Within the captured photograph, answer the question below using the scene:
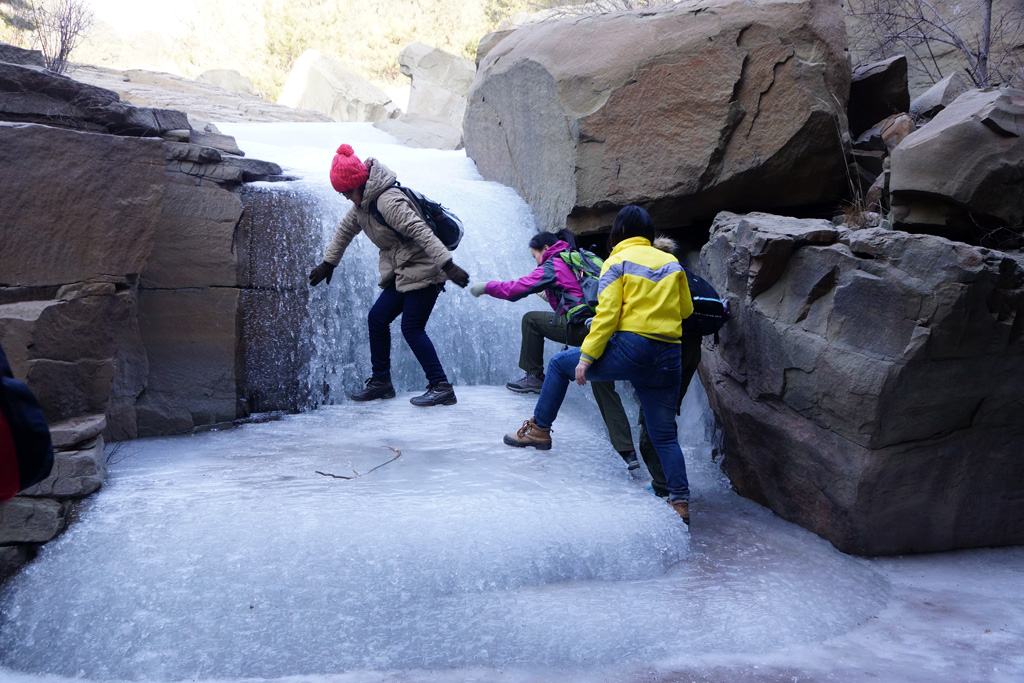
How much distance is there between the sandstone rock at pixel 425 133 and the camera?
1196 centimetres

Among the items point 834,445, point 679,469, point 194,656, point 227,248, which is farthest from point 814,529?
point 227,248

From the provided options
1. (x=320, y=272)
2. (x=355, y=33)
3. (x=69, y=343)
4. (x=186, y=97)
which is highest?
(x=355, y=33)

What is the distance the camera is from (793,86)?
5.80m

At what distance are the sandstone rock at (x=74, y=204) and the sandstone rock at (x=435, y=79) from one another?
10891 millimetres

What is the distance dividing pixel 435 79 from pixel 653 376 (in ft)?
42.8

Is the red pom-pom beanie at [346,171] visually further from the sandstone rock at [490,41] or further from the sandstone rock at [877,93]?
the sandstone rock at [490,41]

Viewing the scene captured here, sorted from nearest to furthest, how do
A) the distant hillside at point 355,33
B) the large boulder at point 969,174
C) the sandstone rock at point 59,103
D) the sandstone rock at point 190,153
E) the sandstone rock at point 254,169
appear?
the sandstone rock at point 59,103, the large boulder at point 969,174, the sandstone rock at point 190,153, the sandstone rock at point 254,169, the distant hillside at point 355,33

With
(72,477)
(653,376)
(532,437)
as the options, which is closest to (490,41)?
(532,437)

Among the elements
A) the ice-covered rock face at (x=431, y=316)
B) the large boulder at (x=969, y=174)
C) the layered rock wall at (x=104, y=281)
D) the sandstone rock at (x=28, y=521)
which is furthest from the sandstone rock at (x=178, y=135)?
the large boulder at (x=969, y=174)

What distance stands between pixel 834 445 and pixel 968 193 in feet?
5.55

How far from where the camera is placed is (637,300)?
356cm

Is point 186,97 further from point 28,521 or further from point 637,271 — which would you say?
point 637,271

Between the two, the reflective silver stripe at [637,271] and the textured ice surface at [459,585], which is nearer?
the textured ice surface at [459,585]

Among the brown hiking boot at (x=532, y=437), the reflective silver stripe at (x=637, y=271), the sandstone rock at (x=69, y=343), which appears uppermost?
the reflective silver stripe at (x=637, y=271)
